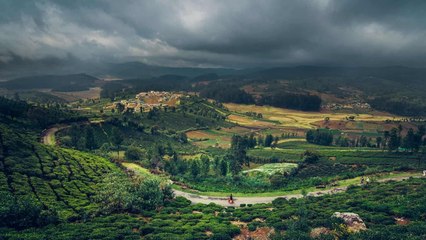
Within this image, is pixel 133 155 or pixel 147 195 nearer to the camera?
pixel 147 195

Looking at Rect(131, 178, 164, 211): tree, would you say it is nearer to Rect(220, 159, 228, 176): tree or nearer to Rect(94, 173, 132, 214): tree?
Rect(94, 173, 132, 214): tree

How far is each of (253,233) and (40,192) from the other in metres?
35.4

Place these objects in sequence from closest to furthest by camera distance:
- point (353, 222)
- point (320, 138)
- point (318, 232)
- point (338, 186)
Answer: point (318, 232)
point (353, 222)
point (338, 186)
point (320, 138)

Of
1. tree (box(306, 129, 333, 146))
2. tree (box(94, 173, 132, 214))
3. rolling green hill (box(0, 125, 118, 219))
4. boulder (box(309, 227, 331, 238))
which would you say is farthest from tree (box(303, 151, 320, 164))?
boulder (box(309, 227, 331, 238))

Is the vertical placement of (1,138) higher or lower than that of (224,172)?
higher

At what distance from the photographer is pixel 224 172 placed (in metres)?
110

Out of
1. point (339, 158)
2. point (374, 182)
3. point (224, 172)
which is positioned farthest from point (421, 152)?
point (224, 172)

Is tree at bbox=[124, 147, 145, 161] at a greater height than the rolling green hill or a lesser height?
lesser

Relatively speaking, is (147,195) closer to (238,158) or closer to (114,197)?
(114,197)

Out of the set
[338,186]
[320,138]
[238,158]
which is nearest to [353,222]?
[338,186]

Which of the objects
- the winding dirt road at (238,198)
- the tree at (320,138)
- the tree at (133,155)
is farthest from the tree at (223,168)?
the tree at (320,138)

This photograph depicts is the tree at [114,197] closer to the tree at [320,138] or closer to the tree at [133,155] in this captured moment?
the tree at [133,155]

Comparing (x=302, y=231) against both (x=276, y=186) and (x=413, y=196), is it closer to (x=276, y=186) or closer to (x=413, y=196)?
(x=413, y=196)

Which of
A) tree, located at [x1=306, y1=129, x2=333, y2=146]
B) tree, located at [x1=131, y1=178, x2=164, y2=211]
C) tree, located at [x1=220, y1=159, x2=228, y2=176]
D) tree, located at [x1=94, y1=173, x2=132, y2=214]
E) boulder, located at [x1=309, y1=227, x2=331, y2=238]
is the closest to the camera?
boulder, located at [x1=309, y1=227, x2=331, y2=238]
